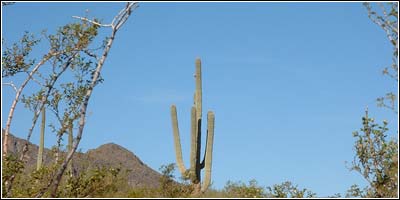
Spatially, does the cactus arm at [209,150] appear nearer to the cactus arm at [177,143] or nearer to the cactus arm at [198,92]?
the cactus arm at [198,92]

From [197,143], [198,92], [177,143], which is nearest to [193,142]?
[197,143]

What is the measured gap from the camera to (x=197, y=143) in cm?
2059

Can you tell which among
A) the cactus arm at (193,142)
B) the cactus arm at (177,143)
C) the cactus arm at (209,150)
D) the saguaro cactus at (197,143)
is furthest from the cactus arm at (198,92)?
the cactus arm at (177,143)

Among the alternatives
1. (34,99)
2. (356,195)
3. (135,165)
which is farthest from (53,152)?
(135,165)

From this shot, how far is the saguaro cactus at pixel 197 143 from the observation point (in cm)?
2009

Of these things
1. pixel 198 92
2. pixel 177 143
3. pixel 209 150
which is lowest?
pixel 209 150

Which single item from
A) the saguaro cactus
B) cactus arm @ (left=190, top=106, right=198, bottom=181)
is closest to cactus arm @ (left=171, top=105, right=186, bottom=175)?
the saguaro cactus

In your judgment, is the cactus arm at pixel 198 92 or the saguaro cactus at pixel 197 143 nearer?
the saguaro cactus at pixel 197 143

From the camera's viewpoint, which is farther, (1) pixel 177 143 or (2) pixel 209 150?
(1) pixel 177 143

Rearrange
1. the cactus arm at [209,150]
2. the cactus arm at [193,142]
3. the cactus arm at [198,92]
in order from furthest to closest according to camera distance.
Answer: the cactus arm at [198,92]
the cactus arm at [193,142]
the cactus arm at [209,150]

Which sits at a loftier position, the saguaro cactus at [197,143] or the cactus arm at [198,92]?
the cactus arm at [198,92]

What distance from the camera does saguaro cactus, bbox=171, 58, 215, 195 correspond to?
2009 centimetres

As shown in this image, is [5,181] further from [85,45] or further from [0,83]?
[85,45]

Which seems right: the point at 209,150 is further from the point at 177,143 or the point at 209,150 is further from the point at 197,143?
the point at 177,143
